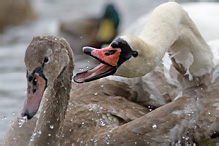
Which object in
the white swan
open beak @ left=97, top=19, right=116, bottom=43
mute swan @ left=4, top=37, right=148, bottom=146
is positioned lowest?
open beak @ left=97, top=19, right=116, bottom=43

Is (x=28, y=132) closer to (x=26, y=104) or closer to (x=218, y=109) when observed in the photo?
(x=26, y=104)

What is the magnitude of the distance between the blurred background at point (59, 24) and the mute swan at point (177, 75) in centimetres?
185

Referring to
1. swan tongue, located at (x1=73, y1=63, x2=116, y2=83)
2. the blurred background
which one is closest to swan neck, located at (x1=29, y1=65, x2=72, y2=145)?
swan tongue, located at (x1=73, y1=63, x2=116, y2=83)

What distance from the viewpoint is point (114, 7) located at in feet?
36.6

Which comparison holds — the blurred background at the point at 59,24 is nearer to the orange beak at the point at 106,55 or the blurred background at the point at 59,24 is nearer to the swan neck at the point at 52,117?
the swan neck at the point at 52,117

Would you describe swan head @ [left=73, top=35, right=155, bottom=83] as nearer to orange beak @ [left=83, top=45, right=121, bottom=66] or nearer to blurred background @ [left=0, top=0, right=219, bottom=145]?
orange beak @ [left=83, top=45, right=121, bottom=66]

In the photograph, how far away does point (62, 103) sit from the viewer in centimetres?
414

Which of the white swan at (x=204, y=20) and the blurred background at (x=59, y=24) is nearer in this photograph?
the white swan at (x=204, y=20)

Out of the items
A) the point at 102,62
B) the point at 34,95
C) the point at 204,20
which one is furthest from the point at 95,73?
the point at 204,20

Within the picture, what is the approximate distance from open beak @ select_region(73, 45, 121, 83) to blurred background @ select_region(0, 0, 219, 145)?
2654 mm

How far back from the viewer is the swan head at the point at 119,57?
3.75 meters

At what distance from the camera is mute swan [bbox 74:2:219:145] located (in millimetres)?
3781

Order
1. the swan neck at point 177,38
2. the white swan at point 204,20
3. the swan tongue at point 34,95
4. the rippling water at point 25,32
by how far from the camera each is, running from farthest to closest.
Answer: the white swan at point 204,20, the rippling water at point 25,32, the swan neck at point 177,38, the swan tongue at point 34,95

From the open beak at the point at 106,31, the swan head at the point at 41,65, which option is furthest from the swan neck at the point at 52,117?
the open beak at the point at 106,31
